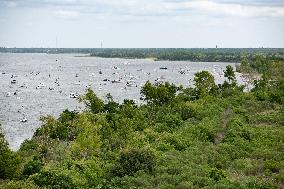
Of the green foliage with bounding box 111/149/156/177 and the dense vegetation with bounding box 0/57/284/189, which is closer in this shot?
the dense vegetation with bounding box 0/57/284/189

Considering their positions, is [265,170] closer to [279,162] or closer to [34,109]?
[279,162]

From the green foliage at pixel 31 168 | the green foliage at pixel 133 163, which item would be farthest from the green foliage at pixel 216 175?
the green foliage at pixel 31 168

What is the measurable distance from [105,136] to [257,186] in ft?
69.1

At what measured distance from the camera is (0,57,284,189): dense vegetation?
109ft

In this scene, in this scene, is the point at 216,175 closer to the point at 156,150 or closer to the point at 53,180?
the point at 156,150

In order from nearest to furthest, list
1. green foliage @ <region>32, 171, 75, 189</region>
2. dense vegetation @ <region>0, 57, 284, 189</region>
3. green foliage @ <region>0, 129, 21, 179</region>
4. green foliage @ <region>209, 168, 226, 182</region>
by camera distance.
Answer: green foliage @ <region>32, 171, 75, 189</region>, green foliage @ <region>209, 168, 226, 182</region>, dense vegetation @ <region>0, 57, 284, 189</region>, green foliage @ <region>0, 129, 21, 179</region>

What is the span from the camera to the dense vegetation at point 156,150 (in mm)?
33156

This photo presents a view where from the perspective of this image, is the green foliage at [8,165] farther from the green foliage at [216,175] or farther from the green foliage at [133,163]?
the green foliage at [216,175]

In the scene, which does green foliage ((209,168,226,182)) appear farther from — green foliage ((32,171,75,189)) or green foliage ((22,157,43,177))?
green foliage ((22,157,43,177))

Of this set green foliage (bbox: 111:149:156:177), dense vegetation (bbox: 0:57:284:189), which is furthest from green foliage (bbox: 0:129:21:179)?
green foliage (bbox: 111:149:156:177)

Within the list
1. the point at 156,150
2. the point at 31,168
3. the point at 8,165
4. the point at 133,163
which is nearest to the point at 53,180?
the point at 133,163

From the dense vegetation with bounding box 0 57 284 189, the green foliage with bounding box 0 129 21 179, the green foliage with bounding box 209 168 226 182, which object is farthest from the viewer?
the green foliage with bounding box 0 129 21 179

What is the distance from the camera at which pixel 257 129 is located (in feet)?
181

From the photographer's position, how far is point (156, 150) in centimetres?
4259
